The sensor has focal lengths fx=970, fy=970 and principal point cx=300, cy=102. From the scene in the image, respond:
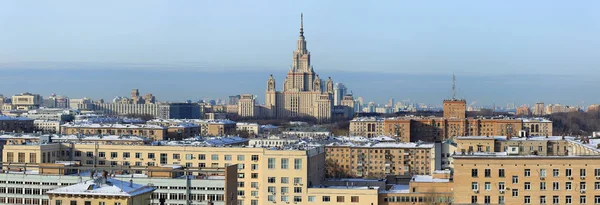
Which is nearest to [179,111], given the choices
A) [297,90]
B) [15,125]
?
[297,90]

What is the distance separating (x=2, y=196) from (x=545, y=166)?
710 inches

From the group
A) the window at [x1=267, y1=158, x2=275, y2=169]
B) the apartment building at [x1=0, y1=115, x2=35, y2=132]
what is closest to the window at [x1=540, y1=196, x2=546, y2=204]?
the window at [x1=267, y1=158, x2=275, y2=169]

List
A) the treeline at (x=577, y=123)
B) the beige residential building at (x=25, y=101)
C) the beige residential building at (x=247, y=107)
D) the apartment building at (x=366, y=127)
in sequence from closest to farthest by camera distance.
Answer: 1. the apartment building at (x=366, y=127)
2. the treeline at (x=577, y=123)
3. the beige residential building at (x=247, y=107)
4. the beige residential building at (x=25, y=101)

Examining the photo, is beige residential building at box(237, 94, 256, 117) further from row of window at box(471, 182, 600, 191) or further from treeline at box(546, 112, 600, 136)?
row of window at box(471, 182, 600, 191)

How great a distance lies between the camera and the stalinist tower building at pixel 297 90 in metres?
174

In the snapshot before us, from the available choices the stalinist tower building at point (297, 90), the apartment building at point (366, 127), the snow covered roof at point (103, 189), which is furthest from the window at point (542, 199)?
the stalinist tower building at point (297, 90)

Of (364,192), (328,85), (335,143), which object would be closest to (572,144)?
(364,192)

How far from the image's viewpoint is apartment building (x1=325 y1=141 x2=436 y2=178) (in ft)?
219

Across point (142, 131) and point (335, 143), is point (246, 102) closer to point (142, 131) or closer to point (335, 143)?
point (142, 131)

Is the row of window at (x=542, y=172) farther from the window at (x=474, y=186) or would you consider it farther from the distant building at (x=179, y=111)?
the distant building at (x=179, y=111)

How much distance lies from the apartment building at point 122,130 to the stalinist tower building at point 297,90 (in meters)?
80.8

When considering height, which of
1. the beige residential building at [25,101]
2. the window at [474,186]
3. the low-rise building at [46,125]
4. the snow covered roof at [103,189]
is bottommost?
the low-rise building at [46,125]

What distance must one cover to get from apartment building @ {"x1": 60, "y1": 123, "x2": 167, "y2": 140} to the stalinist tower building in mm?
80797

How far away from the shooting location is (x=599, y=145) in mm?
31828
